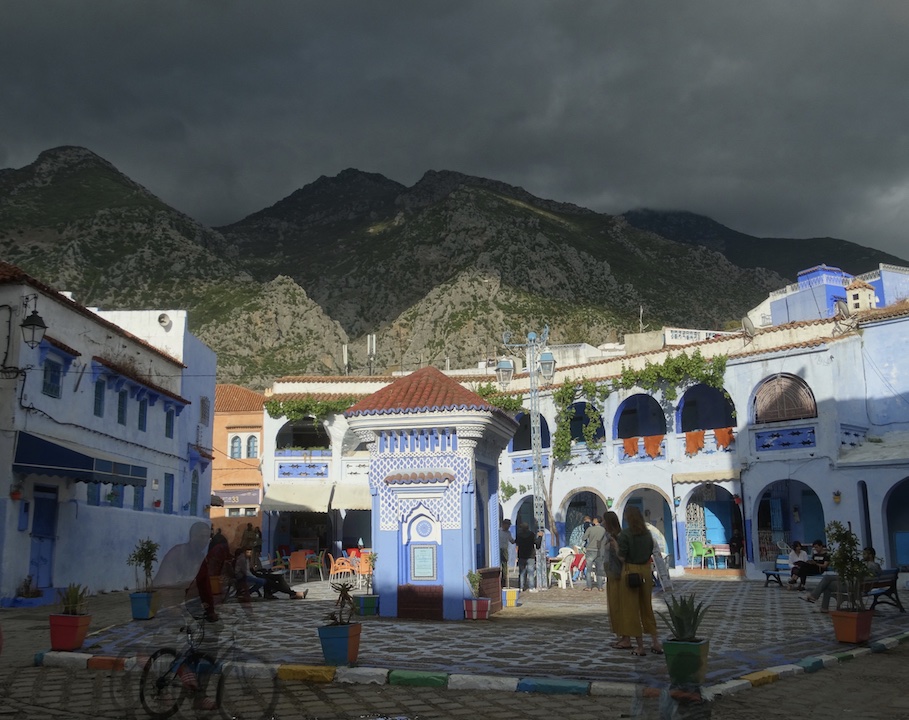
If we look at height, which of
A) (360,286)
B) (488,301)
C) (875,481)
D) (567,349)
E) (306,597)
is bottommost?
(306,597)

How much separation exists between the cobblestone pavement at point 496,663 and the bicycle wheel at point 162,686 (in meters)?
0.15

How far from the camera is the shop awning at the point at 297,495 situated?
31094 millimetres

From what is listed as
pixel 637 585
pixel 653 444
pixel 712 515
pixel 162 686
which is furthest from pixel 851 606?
pixel 712 515

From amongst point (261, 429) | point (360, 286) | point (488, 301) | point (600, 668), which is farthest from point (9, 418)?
point (360, 286)

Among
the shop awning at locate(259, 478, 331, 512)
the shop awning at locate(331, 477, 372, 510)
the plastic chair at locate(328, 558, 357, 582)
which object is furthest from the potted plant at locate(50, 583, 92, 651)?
the shop awning at locate(331, 477, 372, 510)

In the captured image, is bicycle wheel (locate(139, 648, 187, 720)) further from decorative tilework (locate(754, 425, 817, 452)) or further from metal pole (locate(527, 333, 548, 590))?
decorative tilework (locate(754, 425, 817, 452))

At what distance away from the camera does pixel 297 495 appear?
32.2 m

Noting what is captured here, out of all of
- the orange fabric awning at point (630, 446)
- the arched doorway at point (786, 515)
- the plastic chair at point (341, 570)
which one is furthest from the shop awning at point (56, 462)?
the arched doorway at point (786, 515)

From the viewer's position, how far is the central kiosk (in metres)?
14.5

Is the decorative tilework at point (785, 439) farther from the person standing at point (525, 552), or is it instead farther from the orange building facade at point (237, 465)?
the orange building facade at point (237, 465)

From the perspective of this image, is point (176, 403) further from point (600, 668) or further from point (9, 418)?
point (600, 668)

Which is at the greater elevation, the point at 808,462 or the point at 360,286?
the point at 360,286

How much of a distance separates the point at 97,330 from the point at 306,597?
902 cm

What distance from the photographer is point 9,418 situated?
58.4 ft
